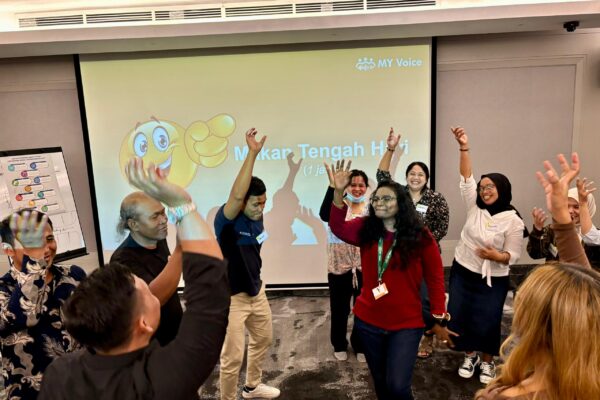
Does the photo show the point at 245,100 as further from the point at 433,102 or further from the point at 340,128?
the point at 433,102

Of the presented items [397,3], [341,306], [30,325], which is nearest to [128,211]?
[30,325]

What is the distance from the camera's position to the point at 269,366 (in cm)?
321

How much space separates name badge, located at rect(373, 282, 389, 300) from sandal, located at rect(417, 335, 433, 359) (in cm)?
135

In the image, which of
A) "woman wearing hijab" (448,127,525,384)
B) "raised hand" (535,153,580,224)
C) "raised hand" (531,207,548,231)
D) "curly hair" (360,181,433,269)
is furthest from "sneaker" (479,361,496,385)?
"raised hand" (535,153,580,224)

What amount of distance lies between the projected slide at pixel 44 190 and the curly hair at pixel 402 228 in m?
3.60

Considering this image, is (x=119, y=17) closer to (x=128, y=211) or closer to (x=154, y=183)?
(x=128, y=211)

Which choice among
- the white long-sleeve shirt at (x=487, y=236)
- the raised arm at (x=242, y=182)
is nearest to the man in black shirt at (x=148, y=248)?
the raised arm at (x=242, y=182)

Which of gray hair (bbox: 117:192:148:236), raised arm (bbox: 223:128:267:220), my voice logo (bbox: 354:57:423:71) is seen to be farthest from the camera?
my voice logo (bbox: 354:57:423:71)

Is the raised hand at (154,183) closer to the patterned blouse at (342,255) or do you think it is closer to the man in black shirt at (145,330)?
the man in black shirt at (145,330)

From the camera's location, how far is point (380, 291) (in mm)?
2145

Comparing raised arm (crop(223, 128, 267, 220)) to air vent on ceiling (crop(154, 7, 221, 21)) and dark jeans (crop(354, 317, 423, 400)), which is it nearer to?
dark jeans (crop(354, 317, 423, 400))

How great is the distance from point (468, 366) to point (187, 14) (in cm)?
375

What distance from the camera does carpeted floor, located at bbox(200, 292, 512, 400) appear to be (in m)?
2.83

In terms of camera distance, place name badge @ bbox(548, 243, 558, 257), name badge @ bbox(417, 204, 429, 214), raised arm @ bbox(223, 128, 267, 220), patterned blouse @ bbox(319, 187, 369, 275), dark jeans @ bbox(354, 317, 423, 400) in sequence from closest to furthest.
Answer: dark jeans @ bbox(354, 317, 423, 400) < raised arm @ bbox(223, 128, 267, 220) < name badge @ bbox(548, 243, 558, 257) < name badge @ bbox(417, 204, 429, 214) < patterned blouse @ bbox(319, 187, 369, 275)
